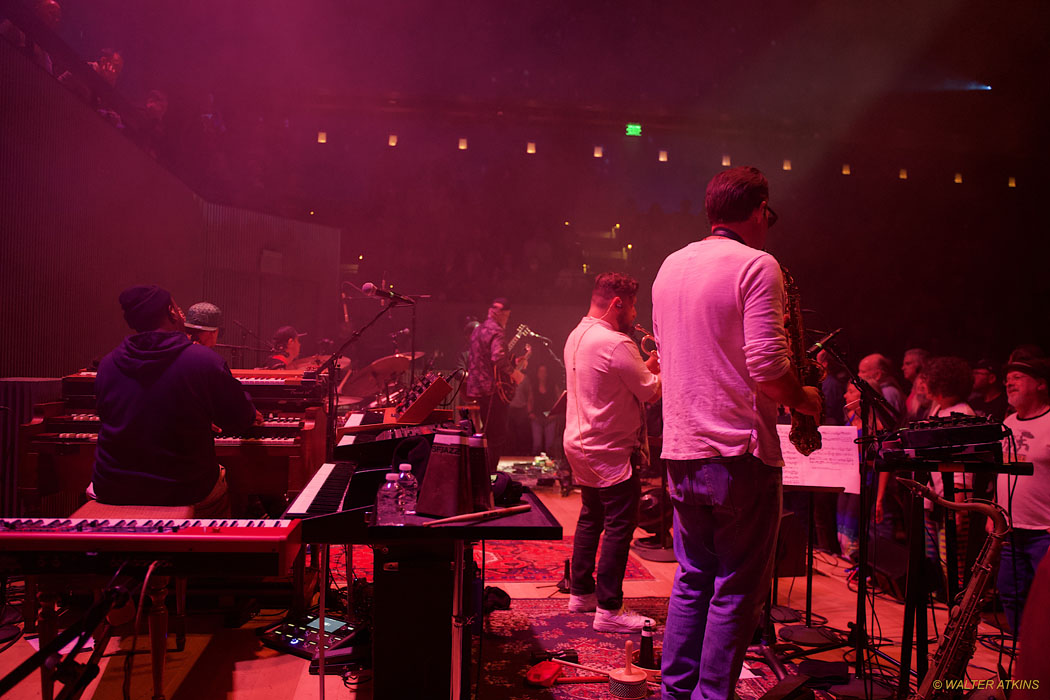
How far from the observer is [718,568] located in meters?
2.18

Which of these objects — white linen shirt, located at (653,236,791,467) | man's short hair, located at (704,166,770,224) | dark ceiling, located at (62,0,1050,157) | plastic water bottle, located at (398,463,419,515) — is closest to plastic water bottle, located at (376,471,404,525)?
plastic water bottle, located at (398,463,419,515)

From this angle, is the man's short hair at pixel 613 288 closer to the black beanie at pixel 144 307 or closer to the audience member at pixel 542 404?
the black beanie at pixel 144 307

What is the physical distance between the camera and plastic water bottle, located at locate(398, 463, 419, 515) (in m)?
2.00

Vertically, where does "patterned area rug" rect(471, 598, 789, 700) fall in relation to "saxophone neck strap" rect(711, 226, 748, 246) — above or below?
below

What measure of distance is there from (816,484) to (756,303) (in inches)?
70.2

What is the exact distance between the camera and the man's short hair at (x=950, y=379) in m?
4.34

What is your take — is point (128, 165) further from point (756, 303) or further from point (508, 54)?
point (756, 303)

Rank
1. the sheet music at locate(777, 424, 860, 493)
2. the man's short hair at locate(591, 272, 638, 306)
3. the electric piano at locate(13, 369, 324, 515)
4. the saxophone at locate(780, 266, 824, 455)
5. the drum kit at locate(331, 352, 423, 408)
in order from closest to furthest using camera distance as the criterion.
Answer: the saxophone at locate(780, 266, 824, 455)
the sheet music at locate(777, 424, 860, 493)
the man's short hair at locate(591, 272, 638, 306)
the electric piano at locate(13, 369, 324, 515)
the drum kit at locate(331, 352, 423, 408)

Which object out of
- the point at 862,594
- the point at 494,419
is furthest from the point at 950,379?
the point at 494,419

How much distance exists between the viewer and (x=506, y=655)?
327 centimetres

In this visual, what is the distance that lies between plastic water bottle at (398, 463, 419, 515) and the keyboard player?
134 cm

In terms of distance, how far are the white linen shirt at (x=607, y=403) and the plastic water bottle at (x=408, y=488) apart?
1.50 meters

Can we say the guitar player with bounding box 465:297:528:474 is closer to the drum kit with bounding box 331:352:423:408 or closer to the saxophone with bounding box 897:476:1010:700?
the drum kit with bounding box 331:352:423:408

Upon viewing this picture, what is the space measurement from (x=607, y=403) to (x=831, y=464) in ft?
3.95
